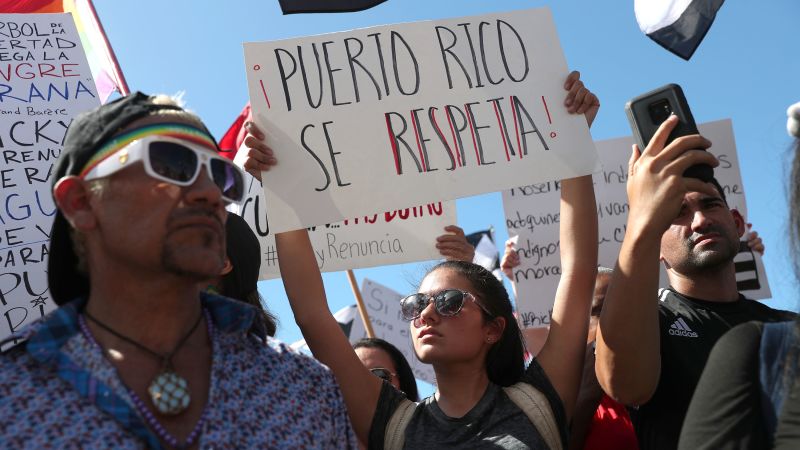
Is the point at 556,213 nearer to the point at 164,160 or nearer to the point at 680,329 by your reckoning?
the point at 680,329

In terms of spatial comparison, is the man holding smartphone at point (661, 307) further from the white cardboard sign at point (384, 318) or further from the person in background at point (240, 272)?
the white cardboard sign at point (384, 318)

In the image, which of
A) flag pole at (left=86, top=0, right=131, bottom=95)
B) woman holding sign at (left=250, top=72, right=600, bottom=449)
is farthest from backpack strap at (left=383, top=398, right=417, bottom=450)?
flag pole at (left=86, top=0, right=131, bottom=95)

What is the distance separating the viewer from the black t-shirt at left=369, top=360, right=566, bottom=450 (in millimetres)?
2547

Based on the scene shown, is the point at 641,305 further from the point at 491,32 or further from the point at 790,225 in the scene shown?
the point at 491,32

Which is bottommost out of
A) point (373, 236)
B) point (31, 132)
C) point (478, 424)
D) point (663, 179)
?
point (478, 424)

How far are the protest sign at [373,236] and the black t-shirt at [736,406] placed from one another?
247cm

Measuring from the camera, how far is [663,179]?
2.38 meters

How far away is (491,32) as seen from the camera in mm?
3430

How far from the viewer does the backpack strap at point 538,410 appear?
2.57 m

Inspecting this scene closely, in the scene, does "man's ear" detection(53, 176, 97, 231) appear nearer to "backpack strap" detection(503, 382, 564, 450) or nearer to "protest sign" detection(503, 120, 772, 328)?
"backpack strap" detection(503, 382, 564, 450)

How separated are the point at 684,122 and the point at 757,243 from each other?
7.91 ft

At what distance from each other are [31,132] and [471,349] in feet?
8.51

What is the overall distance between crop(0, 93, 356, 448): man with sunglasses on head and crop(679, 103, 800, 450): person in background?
35.3 inches

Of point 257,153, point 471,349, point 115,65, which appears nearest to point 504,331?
point 471,349
